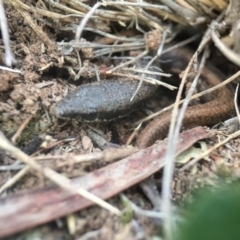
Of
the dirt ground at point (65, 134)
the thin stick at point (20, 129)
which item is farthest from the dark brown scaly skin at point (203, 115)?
the thin stick at point (20, 129)

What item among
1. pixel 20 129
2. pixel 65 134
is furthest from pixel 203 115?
pixel 20 129

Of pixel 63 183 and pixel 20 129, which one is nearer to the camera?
pixel 63 183

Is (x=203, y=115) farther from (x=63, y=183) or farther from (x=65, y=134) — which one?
(x=63, y=183)

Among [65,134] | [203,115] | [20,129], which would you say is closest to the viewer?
[20,129]

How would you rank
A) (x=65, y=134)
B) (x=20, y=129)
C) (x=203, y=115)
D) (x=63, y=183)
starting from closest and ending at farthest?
(x=63, y=183)
(x=20, y=129)
(x=65, y=134)
(x=203, y=115)

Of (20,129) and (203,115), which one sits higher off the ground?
(20,129)

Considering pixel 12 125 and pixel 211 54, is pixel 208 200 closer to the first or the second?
pixel 12 125

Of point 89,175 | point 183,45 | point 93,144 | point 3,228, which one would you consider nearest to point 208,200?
point 89,175

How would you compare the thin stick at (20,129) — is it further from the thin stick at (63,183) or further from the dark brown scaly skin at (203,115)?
the dark brown scaly skin at (203,115)
